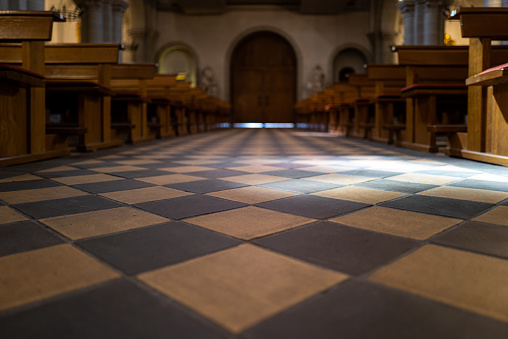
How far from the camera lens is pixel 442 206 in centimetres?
173

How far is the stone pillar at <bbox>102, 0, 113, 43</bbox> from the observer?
39.4ft

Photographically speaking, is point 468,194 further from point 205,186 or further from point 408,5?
point 408,5

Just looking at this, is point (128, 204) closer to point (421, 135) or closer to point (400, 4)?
point (421, 135)

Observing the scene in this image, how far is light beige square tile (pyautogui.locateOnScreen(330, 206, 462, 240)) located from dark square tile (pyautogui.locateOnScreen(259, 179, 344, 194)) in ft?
1.71

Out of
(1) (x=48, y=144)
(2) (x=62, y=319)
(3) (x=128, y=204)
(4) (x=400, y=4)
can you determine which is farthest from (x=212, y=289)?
(4) (x=400, y=4)

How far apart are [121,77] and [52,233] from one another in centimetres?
574

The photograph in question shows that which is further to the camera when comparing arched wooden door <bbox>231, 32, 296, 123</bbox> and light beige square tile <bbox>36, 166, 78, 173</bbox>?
arched wooden door <bbox>231, 32, 296, 123</bbox>

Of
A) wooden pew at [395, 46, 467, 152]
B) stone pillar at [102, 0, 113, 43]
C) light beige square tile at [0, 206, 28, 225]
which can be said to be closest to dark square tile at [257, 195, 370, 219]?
light beige square tile at [0, 206, 28, 225]

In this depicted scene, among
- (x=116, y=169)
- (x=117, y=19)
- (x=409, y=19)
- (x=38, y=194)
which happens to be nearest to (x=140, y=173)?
(x=116, y=169)

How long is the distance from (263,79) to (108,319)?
20.5 m

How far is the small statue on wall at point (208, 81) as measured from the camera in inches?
758

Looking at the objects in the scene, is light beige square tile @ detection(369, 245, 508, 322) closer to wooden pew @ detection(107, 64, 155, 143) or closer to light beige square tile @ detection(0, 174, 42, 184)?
light beige square tile @ detection(0, 174, 42, 184)

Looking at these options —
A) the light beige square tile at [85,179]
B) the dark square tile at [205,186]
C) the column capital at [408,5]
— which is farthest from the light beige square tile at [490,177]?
the column capital at [408,5]

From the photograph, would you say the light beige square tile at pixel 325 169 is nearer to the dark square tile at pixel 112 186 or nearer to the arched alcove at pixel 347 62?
the dark square tile at pixel 112 186
